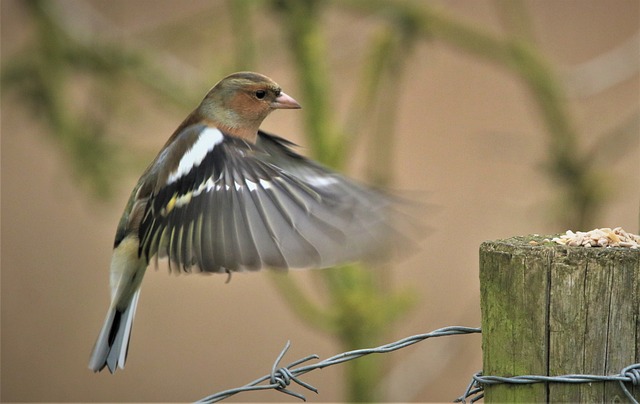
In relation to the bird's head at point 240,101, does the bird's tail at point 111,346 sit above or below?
below

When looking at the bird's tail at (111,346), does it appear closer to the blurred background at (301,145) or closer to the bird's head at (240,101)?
the bird's head at (240,101)

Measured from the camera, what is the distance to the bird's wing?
1910mm

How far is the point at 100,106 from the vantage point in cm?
383

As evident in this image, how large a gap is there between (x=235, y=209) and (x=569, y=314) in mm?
901

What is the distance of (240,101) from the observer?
8.23 feet

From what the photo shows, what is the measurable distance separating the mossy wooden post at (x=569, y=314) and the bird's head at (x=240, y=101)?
1164 millimetres

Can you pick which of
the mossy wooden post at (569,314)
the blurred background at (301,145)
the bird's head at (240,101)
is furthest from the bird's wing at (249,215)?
the blurred background at (301,145)

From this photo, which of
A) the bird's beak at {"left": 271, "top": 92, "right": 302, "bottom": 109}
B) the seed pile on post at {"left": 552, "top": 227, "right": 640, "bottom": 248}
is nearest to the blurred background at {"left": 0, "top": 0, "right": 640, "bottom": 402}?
the bird's beak at {"left": 271, "top": 92, "right": 302, "bottom": 109}

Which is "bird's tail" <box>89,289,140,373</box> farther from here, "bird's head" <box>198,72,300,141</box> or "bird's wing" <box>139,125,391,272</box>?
"bird's head" <box>198,72,300,141</box>

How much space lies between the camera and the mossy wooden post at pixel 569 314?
56.6 inches

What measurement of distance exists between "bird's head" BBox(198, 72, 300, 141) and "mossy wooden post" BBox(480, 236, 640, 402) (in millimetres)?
1164

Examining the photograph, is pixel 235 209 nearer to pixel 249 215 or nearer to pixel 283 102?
pixel 249 215

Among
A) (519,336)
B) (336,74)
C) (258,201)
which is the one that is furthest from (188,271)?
(336,74)

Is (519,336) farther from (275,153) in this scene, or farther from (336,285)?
(336,285)
